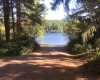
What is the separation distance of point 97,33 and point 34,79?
608 inches

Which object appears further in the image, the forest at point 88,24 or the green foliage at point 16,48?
the green foliage at point 16,48

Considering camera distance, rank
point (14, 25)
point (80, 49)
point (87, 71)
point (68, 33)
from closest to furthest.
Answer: point (87, 71), point (80, 49), point (14, 25), point (68, 33)

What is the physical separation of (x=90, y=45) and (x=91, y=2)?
1072 cm

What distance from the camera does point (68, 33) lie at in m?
32.2

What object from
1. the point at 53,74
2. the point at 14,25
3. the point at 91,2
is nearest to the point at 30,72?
the point at 53,74

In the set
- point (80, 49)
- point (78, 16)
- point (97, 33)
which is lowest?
point (80, 49)

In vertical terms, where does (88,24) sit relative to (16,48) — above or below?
above

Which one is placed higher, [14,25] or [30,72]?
[14,25]

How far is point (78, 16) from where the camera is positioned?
68.1 ft

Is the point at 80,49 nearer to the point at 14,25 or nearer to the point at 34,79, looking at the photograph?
the point at 14,25

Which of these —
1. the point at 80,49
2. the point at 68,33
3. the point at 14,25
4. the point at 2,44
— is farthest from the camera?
the point at 68,33

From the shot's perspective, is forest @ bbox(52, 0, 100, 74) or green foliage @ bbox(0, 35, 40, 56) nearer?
forest @ bbox(52, 0, 100, 74)

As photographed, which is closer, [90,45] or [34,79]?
[34,79]

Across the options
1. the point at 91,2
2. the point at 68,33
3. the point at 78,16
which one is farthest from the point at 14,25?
the point at 91,2
